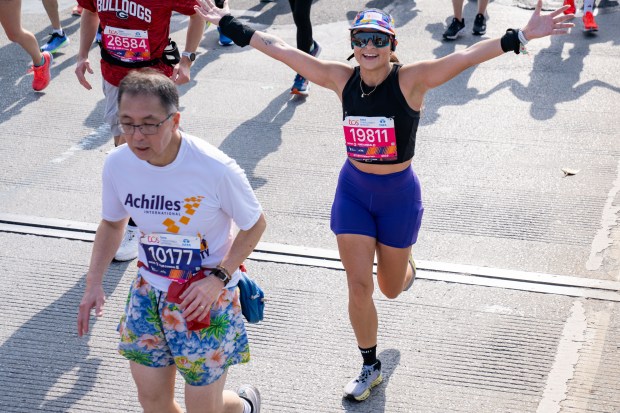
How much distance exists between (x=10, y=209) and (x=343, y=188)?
10.7 ft

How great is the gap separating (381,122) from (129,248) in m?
2.38

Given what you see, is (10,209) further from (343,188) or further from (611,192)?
(611,192)

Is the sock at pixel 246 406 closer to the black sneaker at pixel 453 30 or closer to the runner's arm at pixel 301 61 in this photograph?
the runner's arm at pixel 301 61

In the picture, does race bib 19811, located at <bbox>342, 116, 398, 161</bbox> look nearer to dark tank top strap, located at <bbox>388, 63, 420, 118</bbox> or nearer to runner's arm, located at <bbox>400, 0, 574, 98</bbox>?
dark tank top strap, located at <bbox>388, 63, 420, 118</bbox>

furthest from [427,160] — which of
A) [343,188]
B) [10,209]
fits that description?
[10,209]

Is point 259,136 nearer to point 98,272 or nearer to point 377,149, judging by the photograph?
point 377,149

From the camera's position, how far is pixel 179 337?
142 inches

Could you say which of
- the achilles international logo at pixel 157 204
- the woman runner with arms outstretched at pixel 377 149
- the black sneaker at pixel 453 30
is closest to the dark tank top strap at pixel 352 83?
the woman runner with arms outstretched at pixel 377 149

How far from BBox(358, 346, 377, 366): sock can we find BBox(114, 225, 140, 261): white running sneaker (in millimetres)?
2076

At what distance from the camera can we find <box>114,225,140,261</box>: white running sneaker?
238 inches

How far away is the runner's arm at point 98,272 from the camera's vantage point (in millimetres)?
3762

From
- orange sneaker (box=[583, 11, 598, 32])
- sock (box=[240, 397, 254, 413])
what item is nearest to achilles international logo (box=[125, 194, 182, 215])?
sock (box=[240, 397, 254, 413])

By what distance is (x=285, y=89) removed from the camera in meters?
9.28

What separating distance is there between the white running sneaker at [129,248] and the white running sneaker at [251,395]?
6.35ft
